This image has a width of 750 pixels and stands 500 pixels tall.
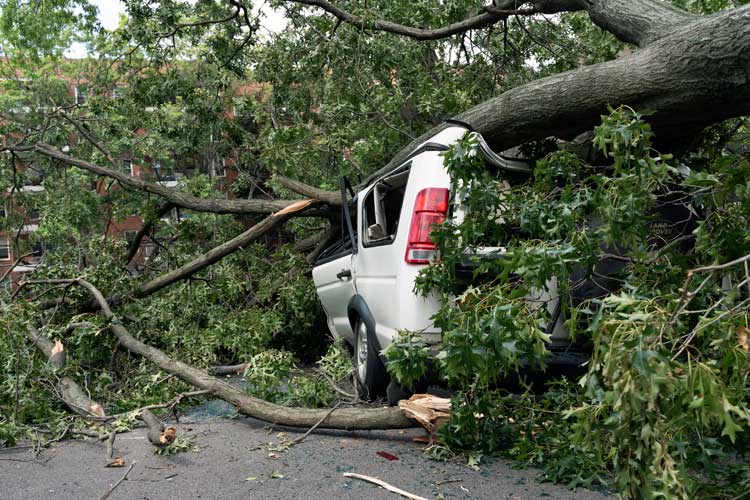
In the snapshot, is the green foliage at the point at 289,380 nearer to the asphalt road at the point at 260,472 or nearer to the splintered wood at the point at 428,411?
the asphalt road at the point at 260,472

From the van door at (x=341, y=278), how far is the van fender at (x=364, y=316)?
0.16m

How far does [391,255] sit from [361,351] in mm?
1410

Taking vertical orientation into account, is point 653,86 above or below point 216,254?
above

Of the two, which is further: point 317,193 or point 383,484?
point 317,193

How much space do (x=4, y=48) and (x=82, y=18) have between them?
1187cm

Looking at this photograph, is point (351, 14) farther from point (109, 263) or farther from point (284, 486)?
point (284, 486)

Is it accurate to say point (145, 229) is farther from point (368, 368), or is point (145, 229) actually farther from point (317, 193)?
point (368, 368)

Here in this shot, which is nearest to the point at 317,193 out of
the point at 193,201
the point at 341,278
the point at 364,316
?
the point at 193,201

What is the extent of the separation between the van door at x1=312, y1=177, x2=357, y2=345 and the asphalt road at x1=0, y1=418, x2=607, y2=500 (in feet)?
6.41

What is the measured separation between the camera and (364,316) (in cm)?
607

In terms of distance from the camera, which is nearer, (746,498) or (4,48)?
(746,498)

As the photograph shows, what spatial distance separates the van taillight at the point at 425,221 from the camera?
500cm

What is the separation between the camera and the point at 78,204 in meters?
15.9

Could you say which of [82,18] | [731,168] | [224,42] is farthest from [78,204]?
[731,168]
